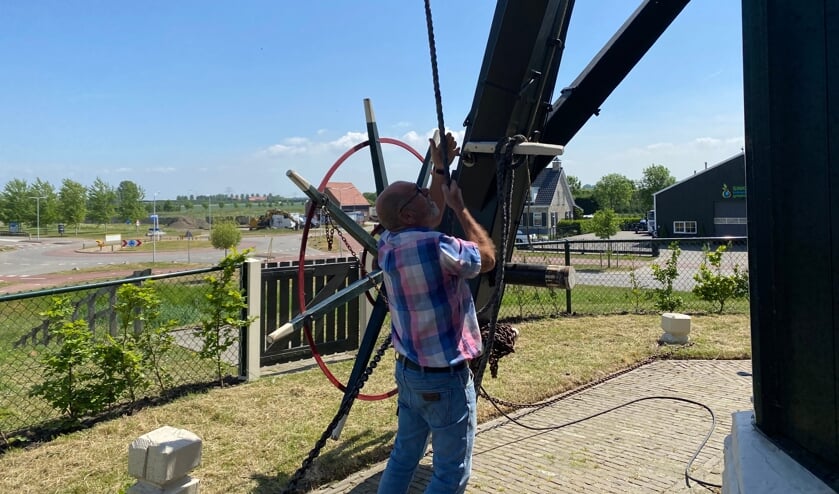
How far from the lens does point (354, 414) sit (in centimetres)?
511

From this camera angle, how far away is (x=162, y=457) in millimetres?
2953

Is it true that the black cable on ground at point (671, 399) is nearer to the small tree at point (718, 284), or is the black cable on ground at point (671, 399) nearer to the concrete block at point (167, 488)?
the concrete block at point (167, 488)

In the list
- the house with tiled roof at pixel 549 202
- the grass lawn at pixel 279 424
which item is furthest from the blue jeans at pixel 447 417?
the house with tiled roof at pixel 549 202

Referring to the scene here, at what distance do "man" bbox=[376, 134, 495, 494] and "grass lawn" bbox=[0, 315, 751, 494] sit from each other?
1.67m

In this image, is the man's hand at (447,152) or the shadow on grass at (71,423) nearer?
the man's hand at (447,152)

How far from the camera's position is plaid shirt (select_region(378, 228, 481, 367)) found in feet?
8.14

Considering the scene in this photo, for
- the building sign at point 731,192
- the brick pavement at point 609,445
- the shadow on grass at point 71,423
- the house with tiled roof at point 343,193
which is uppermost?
the building sign at point 731,192

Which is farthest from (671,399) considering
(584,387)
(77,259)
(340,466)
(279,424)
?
(77,259)

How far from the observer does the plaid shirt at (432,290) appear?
248cm

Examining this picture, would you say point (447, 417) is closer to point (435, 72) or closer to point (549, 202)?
point (435, 72)

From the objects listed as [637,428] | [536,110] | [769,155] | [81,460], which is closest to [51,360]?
[81,460]

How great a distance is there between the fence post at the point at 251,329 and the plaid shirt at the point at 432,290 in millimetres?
3934

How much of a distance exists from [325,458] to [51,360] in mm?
2476

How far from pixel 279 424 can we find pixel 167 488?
1.83 metres
